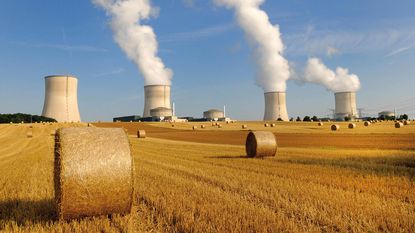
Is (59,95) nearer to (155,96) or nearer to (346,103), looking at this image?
(155,96)

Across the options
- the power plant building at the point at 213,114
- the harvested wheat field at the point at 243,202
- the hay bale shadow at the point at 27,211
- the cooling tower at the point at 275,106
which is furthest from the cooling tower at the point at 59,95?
the power plant building at the point at 213,114

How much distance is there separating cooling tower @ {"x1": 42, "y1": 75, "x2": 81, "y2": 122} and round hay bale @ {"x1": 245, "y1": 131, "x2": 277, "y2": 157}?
59.6m

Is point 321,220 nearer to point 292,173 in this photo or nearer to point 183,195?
point 183,195

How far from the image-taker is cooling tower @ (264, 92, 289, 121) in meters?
104

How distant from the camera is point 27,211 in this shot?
8.14 metres

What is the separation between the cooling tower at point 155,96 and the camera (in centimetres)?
10044

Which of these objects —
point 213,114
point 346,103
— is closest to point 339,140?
point 346,103

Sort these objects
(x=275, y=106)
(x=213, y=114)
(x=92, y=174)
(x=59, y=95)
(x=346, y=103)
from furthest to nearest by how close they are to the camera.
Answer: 1. (x=213, y=114)
2. (x=346, y=103)
3. (x=275, y=106)
4. (x=59, y=95)
5. (x=92, y=174)

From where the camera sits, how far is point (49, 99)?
244 feet

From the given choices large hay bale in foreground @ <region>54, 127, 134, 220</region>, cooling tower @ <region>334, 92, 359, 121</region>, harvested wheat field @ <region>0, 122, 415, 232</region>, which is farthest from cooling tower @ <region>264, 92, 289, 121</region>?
large hay bale in foreground @ <region>54, 127, 134, 220</region>

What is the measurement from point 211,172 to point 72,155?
22.8 ft

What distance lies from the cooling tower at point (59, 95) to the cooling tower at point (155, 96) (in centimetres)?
2647

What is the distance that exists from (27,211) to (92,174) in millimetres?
1654

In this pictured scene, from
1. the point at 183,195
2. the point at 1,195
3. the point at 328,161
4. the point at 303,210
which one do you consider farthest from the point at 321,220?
the point at 328,161
